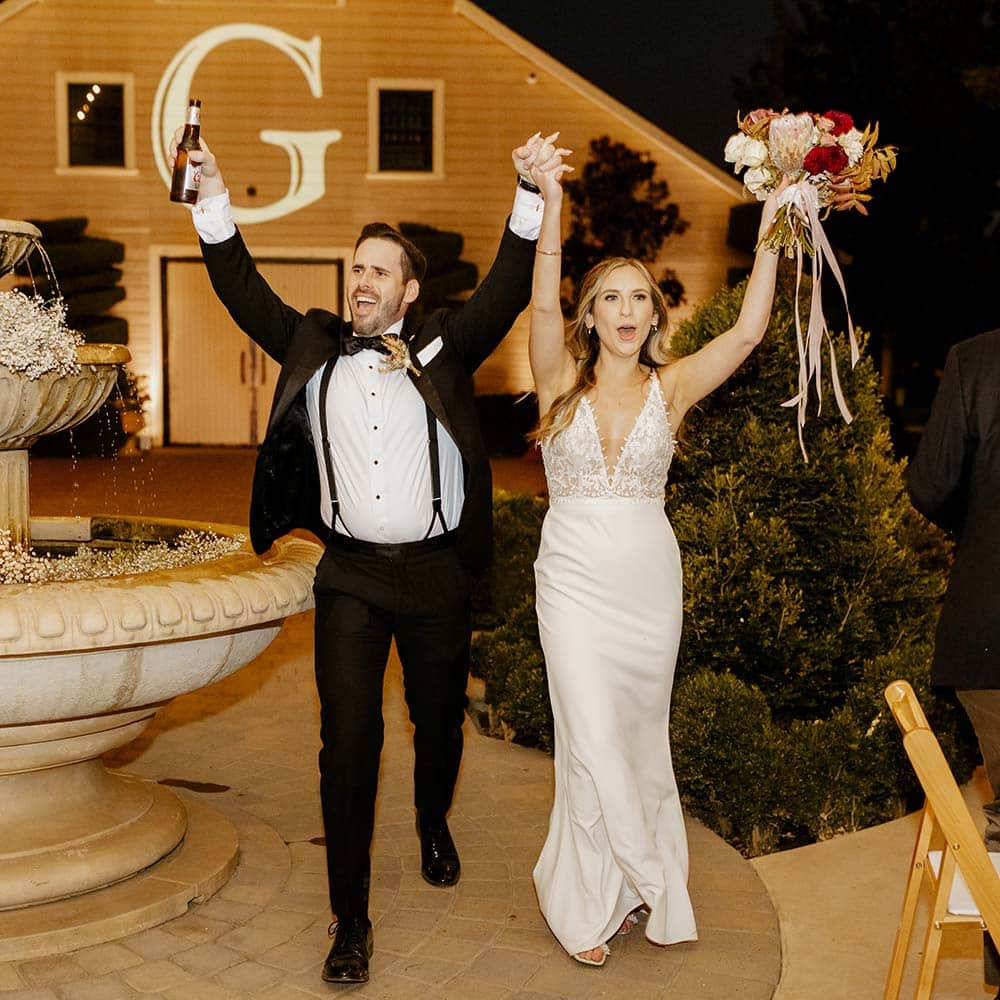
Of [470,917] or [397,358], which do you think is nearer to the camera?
[397,358]

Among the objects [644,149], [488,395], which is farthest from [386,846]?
[644,149]

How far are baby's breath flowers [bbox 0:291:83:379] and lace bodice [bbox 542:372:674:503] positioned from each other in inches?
59.8

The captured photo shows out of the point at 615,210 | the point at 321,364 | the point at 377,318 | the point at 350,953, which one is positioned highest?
the point at 615,210

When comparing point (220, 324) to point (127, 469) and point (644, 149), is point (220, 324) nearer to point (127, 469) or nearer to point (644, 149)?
point (127, 469)

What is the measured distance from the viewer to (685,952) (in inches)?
145

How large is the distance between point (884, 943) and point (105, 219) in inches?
691

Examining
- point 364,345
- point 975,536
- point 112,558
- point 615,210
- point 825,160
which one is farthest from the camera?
point 615,210

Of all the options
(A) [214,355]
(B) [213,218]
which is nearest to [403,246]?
(B) [213,218]

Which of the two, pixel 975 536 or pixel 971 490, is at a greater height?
pixel 971 490

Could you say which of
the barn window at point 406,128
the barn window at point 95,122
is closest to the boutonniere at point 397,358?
the barn window at point 406,128

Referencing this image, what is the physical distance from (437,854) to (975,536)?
→ 2.07 meters

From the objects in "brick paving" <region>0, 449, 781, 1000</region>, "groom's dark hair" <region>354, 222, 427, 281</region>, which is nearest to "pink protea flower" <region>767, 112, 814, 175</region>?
"groom's dark hair" <region>354, 222, 427, 281</region>

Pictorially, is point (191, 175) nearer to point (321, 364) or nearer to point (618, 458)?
point (321, 364)

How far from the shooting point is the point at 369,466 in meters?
3.64
